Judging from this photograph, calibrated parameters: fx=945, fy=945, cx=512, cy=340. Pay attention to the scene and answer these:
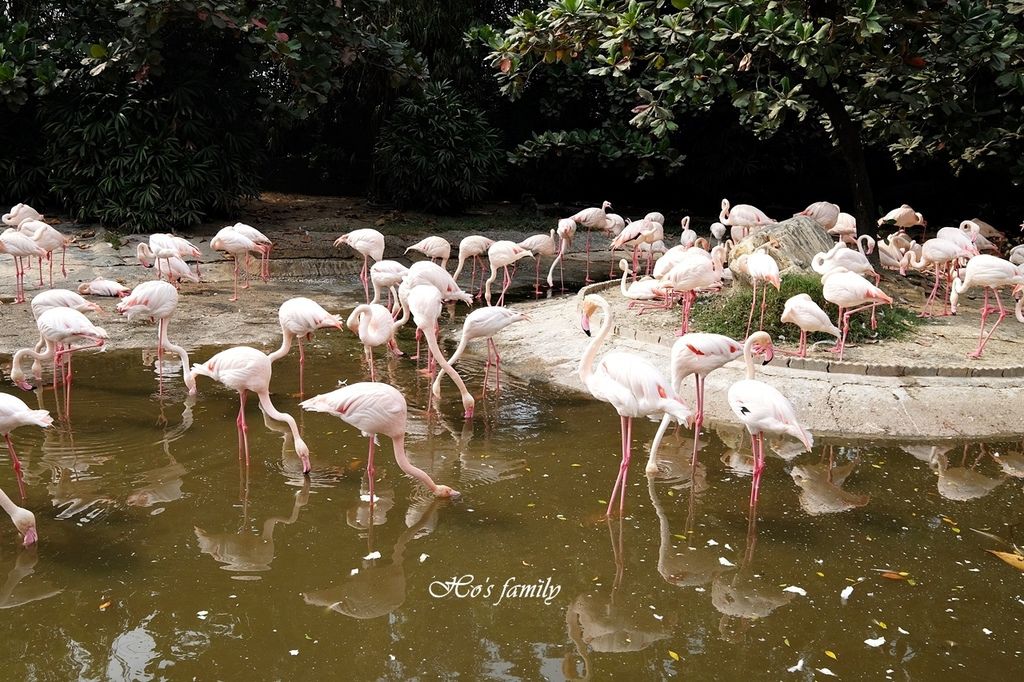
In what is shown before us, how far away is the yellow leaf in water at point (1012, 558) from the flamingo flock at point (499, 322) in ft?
3.74

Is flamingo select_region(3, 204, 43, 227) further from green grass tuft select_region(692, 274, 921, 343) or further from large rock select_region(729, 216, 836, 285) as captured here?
large rock select_region(729, 216, 836, 285)

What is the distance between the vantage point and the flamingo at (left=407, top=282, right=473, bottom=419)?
7031mm

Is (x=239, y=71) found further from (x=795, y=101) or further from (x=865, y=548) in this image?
(x=865, y=548)

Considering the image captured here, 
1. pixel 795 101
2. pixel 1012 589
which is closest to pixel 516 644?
pixel 1012 589

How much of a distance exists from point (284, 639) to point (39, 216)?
10.1 meters

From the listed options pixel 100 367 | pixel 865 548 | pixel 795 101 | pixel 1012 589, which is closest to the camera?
pixel 1012 589

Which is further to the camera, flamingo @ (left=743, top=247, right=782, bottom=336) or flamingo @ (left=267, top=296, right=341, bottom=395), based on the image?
flamingo @ (left=743, top=247, right=782, bottom=336)

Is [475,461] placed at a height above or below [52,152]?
below

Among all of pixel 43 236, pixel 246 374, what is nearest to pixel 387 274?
pixel 246 374

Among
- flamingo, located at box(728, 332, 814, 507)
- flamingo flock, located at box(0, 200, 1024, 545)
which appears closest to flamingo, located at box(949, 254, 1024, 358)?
flamingo flock, located at box(0, 200, 1024, 545)

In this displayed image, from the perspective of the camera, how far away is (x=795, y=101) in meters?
9.36

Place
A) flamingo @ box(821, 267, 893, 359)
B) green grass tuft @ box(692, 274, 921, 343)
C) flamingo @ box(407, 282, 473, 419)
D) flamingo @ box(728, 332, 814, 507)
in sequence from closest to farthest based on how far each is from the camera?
flamingo @ box(728, 332, 814, 507) < flamingo @ box(407, 282, 473, 419) < flamingo @ box(821, 267, 893, 359) < green grass tuft @ box(692, 274, 921, 343)

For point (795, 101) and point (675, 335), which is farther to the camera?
point (795, 101)

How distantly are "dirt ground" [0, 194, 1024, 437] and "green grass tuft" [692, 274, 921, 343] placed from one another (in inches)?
7.5
